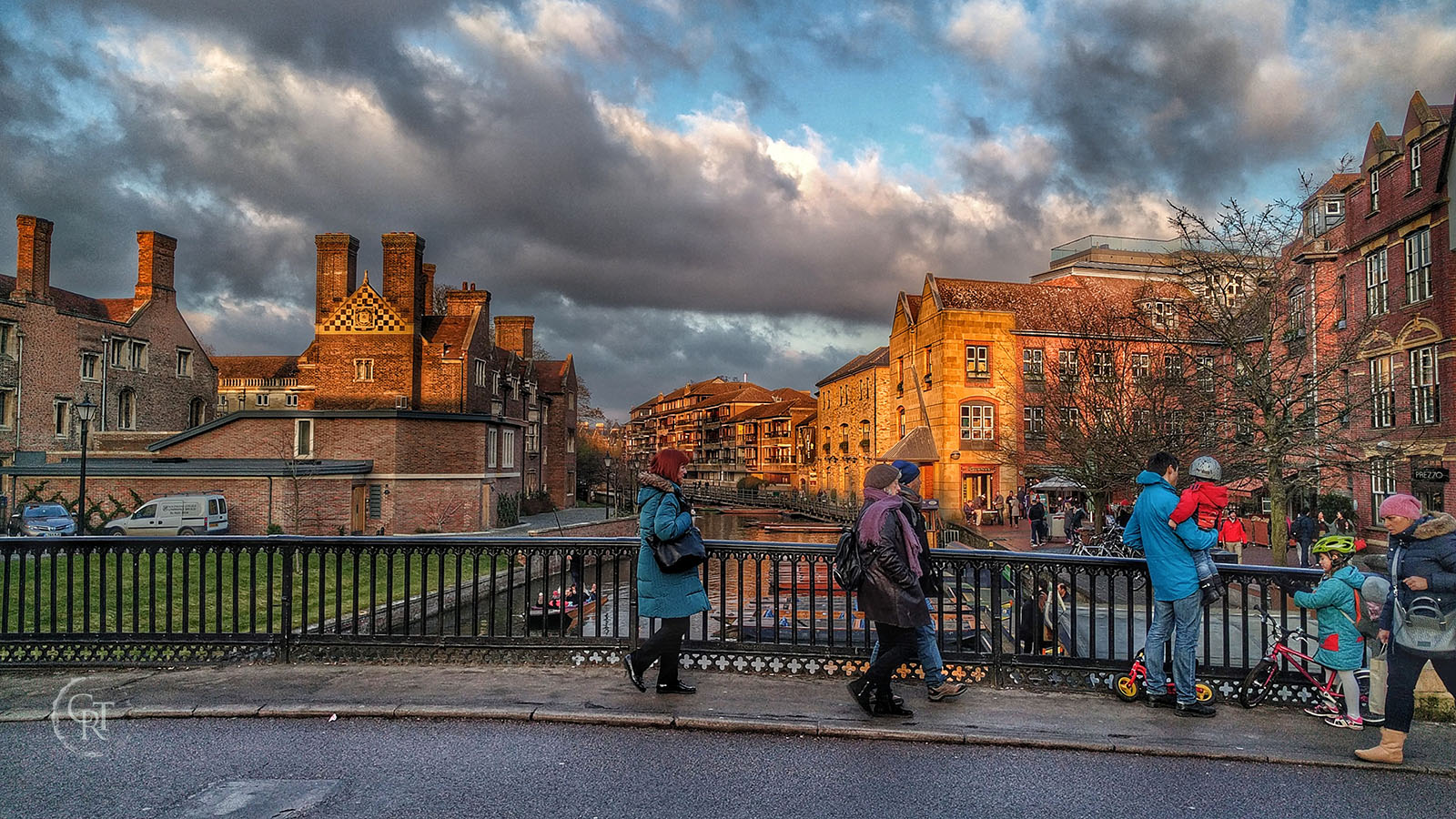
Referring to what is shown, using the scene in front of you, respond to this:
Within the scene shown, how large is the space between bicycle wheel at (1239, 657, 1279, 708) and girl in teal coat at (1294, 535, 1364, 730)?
401 millimetres

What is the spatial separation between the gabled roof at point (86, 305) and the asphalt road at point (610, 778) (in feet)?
154

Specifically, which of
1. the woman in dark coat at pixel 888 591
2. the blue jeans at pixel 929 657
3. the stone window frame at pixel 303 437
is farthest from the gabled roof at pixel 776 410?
the woman in dark coat at pixel 888 591

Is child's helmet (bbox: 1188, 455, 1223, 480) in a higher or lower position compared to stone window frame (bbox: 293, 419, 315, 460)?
lower

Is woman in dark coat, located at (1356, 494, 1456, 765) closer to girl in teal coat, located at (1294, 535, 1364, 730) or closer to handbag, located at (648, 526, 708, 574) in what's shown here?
girl in teal coat, located at (1294, 535, 1364, 730)

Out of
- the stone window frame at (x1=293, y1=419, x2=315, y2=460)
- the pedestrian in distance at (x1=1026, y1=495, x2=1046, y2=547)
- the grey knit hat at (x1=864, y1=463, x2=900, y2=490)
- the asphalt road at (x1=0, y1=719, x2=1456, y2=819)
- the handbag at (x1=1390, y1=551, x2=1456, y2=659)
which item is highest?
the stone window frame at (x1=293, y1=419, x2=315, y2=460)

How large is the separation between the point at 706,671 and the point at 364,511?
32682 mm

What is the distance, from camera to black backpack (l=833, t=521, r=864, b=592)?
594 centimetres

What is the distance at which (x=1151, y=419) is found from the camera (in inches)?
888

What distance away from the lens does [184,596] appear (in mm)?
7199

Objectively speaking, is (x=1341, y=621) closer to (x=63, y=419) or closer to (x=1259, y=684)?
(x=1259, y=684)

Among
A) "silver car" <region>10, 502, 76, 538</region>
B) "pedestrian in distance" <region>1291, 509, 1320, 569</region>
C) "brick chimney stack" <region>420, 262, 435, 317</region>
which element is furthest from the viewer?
"brick chimney stack" <region>420, 262, 435, 317</region>

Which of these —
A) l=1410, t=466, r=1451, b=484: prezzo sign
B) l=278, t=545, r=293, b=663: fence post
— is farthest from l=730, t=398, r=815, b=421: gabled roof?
l=278, t=545, r=293, b=663: fence post

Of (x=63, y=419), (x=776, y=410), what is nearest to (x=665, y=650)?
(x=63, y=419)

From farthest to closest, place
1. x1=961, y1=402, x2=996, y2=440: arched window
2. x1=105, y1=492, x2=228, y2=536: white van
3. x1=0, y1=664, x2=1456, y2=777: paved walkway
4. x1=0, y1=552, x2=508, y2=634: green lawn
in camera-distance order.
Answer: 1. x1=961, y1=402, x2=996, y2=440: arched window
2. x1=105, y1=492, x2=228, y2=536: white van
3. x1=0, y1=552, x2=508, y2=634: green lawn
4. x1=0, y1=664, x2=1456, y2=777: paved walkway
